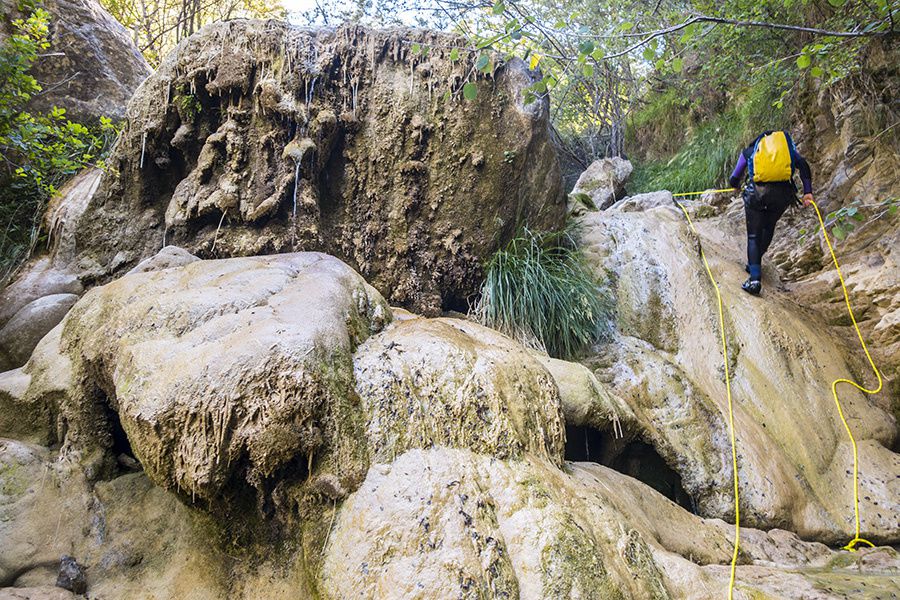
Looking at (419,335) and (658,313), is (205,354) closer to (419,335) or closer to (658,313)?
(419,335)

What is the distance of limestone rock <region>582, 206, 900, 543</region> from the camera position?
391 cm

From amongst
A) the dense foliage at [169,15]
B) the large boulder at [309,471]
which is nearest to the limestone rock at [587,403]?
the large boulder at [309,471]

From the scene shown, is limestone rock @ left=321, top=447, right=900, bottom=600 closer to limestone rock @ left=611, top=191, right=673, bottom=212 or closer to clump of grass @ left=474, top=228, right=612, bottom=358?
clump of grass @ left=474, top=228, right=612, bottom=358

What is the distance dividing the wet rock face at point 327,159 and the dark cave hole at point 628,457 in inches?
72.6

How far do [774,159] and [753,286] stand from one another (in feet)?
4.05

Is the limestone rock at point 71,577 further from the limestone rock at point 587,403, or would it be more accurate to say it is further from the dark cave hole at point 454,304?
the dark cave hole at point 454,304

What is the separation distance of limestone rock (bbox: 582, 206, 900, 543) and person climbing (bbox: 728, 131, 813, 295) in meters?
0.32

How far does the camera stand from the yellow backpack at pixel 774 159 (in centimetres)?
499

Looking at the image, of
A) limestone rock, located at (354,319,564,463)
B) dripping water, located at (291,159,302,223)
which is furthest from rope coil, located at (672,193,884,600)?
dripping water, located at (291,159,302,223)

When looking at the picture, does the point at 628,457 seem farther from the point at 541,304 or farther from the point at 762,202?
the point at 762,202

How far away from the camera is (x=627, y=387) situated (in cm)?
456

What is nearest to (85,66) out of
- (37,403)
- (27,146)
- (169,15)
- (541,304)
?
(27,146)

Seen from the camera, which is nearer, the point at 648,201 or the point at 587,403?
the point at 587,403

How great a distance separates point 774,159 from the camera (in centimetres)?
499
